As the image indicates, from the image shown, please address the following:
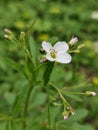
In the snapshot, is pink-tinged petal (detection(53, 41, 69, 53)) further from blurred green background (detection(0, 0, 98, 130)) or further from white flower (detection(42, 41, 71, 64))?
blurred green background (detection(0, 0, 98, 130))

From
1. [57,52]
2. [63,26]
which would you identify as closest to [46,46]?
[57,52]

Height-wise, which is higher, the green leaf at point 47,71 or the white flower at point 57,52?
the white flower at point 57,52

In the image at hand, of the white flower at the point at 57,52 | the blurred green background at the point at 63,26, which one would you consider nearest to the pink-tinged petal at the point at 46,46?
the white flower at the point at 57,52

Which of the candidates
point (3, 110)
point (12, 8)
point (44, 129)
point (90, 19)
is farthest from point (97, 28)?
point (44, 129)

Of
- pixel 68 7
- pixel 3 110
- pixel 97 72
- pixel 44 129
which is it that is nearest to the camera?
pixel 44 129

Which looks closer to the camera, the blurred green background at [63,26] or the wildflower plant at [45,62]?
the wildflower plant at [45,62]

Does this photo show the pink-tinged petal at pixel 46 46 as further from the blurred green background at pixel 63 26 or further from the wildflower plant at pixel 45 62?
the blurred green background at pixel 63 26

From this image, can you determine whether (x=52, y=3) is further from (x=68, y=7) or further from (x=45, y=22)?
→ (x=45, y=22)

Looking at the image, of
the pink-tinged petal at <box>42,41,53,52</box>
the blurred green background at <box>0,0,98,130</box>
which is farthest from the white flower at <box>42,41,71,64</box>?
the blurred green background at <box>0,0,98,130</box>

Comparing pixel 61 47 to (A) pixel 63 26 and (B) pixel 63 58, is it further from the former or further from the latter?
(A) pixel 63 26
